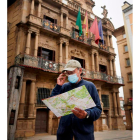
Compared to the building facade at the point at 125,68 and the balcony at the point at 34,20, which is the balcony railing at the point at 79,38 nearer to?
the balcony at the point at 34,20

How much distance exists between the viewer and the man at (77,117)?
1433 mm

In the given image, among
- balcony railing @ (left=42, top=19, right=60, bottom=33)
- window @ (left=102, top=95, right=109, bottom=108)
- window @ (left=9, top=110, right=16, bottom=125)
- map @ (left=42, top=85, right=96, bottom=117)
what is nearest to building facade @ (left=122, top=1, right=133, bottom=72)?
map @ (left=42, top=85, right=96, bottom=117)

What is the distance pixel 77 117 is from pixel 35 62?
6991 millimetres

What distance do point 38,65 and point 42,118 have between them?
342 centimetres

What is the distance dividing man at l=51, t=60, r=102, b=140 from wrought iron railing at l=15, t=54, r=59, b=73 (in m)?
6.43

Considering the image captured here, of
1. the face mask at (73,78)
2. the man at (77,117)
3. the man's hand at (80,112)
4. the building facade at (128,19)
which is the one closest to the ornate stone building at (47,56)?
the building facade at (128,19)

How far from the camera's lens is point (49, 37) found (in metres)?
10.0

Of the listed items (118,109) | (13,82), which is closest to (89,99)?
(13,82)

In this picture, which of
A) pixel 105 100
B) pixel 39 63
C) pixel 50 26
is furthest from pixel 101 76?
pixel 50 26

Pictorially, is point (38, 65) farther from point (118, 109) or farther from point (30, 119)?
point (118, 109)

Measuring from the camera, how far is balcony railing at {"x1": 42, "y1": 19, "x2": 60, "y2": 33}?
381 inches

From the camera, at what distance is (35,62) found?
8078 mm

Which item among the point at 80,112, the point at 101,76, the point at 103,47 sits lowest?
the point at 80,112

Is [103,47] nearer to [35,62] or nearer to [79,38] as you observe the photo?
[79,38]
